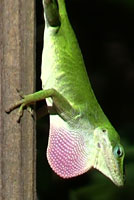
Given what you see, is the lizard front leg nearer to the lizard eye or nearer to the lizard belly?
the lizard belly

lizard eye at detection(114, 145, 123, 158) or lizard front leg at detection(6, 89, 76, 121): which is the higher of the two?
lizard front leg at detection(6, 89, 76, 121)

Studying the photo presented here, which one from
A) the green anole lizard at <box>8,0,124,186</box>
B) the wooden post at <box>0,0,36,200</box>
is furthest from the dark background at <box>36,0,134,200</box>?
the wooden post at <box>0,0,36,200</box>

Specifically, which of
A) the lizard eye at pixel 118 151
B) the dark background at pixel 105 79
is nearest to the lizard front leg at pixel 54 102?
the lizard eye at pixel 118 151

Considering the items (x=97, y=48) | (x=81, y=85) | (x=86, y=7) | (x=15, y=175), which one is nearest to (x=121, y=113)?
(x=97, y=48)

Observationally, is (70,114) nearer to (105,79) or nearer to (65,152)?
(65,152)

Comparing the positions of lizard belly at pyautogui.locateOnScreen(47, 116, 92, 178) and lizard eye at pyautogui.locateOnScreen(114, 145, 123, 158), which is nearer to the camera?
lizard belly at pyautogui.locateOnScreen(47, 116, 92, 178)

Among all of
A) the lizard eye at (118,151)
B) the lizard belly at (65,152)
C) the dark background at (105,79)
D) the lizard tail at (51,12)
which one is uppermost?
the lizard tail at (51,12)

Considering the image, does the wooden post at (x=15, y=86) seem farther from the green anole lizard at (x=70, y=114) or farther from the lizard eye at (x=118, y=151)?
the lizard eye at (x=118, y=151)
